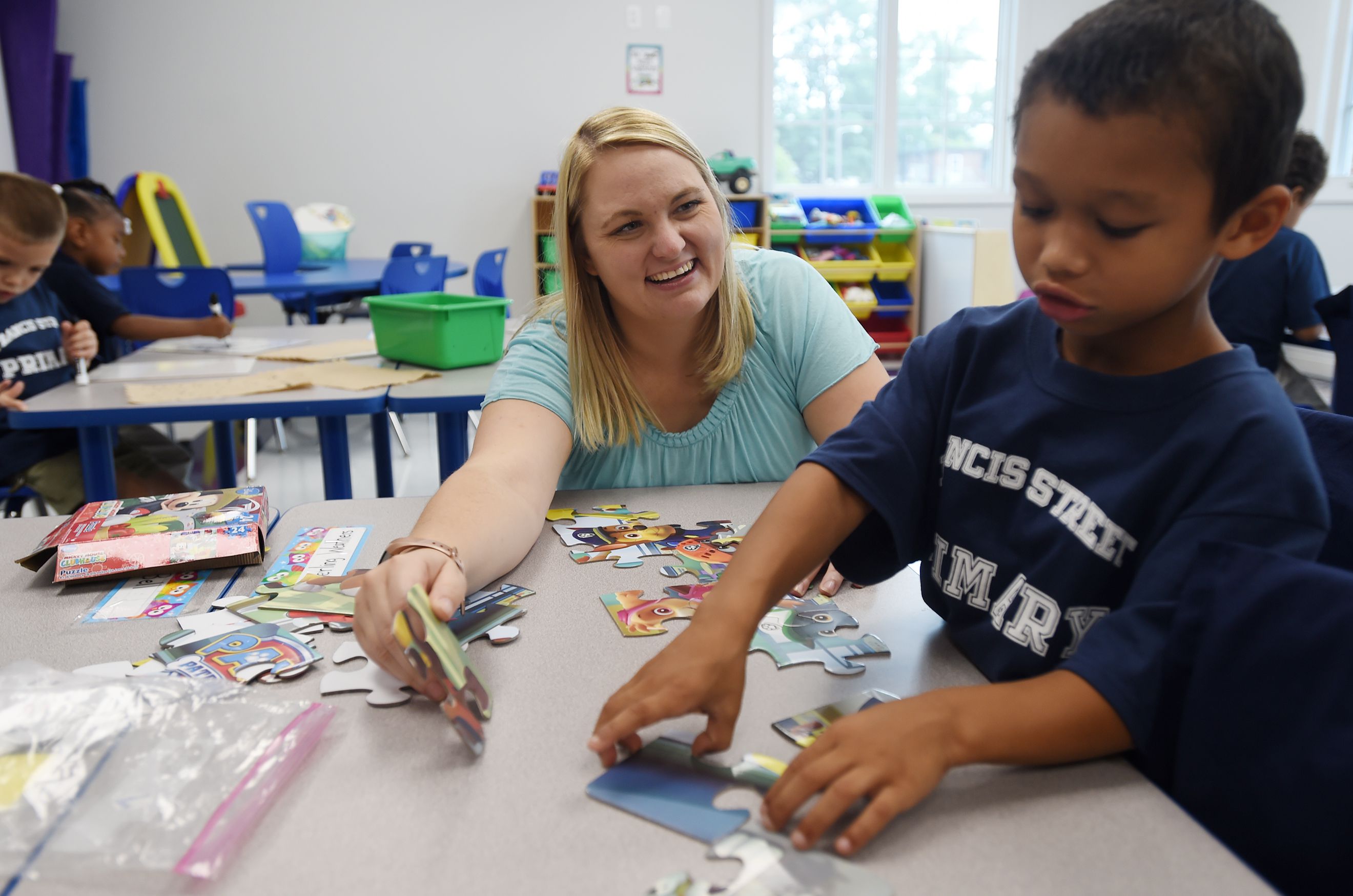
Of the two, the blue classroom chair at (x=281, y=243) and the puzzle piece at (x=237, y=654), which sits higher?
the blue classroom chair at (x=281, y=243)

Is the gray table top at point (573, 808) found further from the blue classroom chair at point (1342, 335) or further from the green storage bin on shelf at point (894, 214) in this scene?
the green storage bin on shelf at point (894, 214)

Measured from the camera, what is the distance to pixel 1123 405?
29.5 inches

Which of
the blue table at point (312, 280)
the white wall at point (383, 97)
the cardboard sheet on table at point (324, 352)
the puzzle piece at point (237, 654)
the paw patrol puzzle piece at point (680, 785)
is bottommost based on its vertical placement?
the puzzle piece at point (237, 654)

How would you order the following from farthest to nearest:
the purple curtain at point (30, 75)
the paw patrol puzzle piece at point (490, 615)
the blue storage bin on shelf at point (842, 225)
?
the blue storage bin on shelf at point (842, 225), the purple curtain at point (30, 75), the paw patrol puzzle piece at point (490, 615)

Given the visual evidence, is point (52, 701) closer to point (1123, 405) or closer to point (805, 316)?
point (1123, 405)

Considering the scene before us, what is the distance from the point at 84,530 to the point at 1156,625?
3.78 feet

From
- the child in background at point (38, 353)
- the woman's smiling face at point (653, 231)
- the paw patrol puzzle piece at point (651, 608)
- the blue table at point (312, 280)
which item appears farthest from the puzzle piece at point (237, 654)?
the blue table at point (312, 280)

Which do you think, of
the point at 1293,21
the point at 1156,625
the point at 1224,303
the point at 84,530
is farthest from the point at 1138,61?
the point at 1293,21

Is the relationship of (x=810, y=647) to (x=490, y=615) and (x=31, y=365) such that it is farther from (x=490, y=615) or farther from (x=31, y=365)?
(x=31, y=365)

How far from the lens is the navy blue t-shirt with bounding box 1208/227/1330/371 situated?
297 cm

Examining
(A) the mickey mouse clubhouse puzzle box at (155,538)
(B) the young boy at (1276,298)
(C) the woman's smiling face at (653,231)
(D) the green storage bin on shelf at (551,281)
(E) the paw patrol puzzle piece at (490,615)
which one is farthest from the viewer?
(B) the young boy at (1276,298)

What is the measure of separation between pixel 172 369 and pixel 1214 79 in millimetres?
2571

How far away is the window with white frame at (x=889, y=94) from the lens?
6.21 metres

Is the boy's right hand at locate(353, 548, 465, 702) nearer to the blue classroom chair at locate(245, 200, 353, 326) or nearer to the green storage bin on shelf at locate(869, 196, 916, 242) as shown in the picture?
the blue classroom chair at locate(245, 200, 353, 326)
